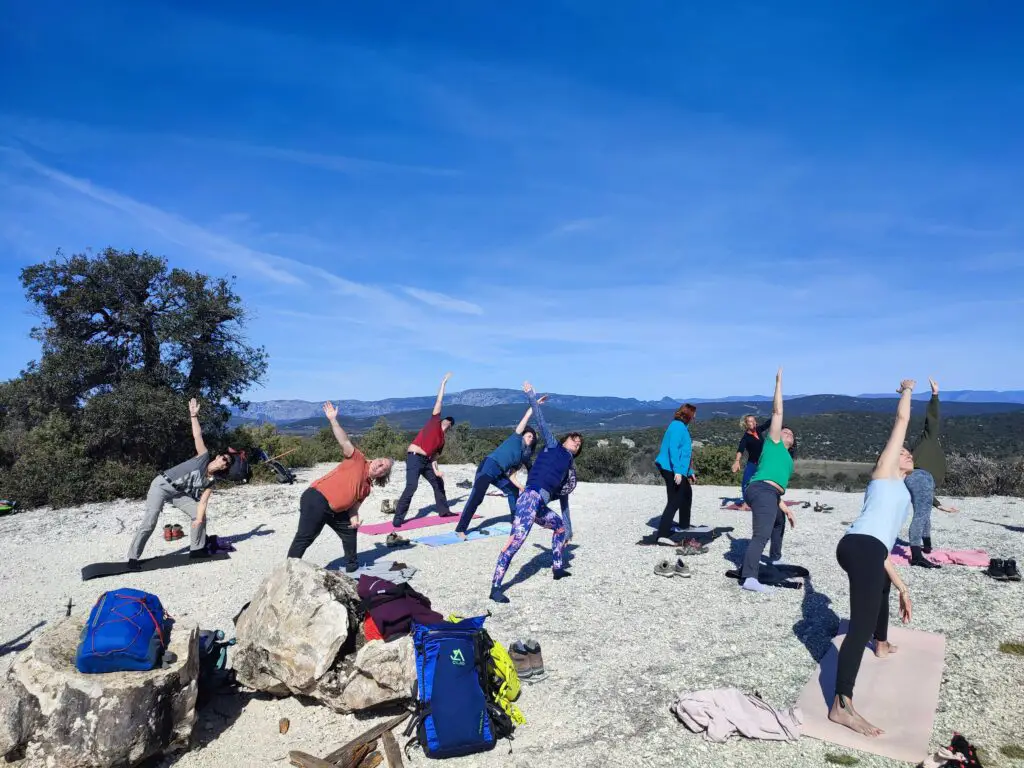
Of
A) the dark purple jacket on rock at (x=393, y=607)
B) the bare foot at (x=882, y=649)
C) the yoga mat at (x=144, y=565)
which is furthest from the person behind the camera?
the yoga mat at (x=144, y=565)

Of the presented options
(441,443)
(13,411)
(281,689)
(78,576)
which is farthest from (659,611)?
(13,411)

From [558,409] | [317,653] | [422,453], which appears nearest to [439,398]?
[422,453]

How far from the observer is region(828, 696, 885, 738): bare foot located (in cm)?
454

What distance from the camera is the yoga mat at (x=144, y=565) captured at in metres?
8.88

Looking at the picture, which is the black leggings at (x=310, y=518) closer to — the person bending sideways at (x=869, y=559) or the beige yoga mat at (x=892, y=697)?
the beige yoga mat at (x=892, y=697)

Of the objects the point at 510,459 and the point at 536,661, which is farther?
the point at 510,459

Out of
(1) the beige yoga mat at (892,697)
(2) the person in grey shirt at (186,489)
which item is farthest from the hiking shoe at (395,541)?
(1) the beige yoga mat at (892,697)

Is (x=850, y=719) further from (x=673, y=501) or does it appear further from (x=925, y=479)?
(x=673, y=501)

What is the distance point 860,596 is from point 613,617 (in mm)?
3120

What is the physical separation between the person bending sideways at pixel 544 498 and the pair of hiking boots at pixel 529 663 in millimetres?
1701

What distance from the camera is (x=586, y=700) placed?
17.3 ft

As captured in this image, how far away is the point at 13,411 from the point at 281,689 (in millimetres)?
15152

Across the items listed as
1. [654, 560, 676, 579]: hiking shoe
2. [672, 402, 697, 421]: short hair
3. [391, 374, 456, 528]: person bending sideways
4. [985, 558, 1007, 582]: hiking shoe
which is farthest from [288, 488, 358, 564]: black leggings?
[985, 558, 1007, 582]: hiking shoe

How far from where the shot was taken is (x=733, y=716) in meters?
4.80
